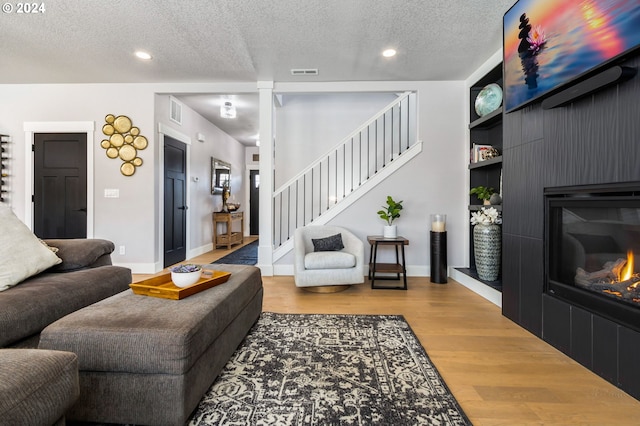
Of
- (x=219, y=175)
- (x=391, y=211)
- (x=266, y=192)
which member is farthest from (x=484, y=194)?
(x=219, y=175)

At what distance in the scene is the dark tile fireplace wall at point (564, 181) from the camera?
64.4 inches

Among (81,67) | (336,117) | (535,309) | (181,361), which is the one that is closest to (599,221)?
(535,309)

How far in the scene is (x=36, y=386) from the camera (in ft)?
2.97

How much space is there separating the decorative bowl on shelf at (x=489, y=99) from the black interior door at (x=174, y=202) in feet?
15.0

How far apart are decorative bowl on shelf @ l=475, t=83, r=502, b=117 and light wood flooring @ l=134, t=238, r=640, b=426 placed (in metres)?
2.23

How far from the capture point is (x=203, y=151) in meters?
6.22

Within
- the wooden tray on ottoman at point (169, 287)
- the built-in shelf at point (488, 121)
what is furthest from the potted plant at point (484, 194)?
the wooden tray on ottoman at point (169, 287)

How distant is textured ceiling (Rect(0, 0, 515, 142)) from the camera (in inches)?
104

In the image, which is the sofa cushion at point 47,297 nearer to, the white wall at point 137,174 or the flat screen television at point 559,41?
the white wall at point 137,174

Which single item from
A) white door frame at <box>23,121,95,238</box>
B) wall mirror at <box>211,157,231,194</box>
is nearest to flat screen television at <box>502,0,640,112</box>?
white door frame at <box>23,121,95,238</box>

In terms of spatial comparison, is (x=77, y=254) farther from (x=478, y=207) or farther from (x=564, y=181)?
(x=478, y=207)

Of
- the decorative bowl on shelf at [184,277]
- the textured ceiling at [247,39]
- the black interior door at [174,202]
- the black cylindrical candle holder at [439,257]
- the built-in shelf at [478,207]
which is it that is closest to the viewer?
the decorative bowl on shelf at [184,277]

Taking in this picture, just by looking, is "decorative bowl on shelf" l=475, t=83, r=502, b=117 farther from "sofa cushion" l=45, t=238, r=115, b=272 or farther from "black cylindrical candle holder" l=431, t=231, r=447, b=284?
"sofa cushion" l=45, t=238, r=115, b=272

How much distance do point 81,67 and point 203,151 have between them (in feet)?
8.40
